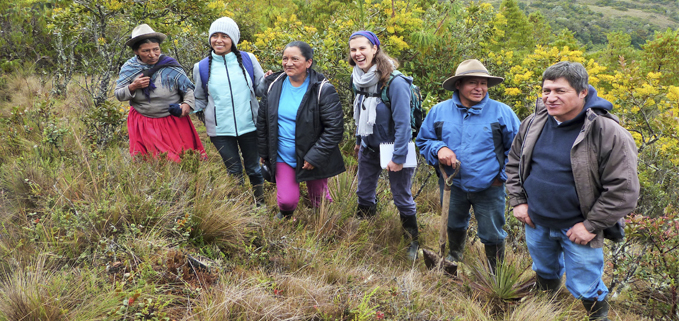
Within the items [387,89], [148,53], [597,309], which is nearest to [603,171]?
[597,309]

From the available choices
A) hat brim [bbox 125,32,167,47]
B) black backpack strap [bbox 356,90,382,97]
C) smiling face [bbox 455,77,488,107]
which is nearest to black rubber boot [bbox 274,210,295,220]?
black backpack strap [bbox 356,90,382,97]

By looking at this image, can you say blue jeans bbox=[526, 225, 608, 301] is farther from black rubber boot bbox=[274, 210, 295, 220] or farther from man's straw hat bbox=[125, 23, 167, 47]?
man's straw hat bbox=[125, 23, 167, 47]

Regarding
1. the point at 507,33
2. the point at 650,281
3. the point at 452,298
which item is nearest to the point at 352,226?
the point at 452,298

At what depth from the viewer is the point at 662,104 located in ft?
21.6

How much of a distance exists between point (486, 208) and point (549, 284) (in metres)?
0.70

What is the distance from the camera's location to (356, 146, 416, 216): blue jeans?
374cm

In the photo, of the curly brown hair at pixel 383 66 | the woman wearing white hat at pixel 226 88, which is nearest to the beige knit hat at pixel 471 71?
the curly brown hair at pixel 383 66

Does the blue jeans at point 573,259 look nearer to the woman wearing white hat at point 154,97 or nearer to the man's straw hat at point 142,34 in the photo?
the woman wearing white hat at point 154,97

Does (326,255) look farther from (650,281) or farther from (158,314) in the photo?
(650,281)

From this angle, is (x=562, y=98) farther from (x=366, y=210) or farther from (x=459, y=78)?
(x=366, y=210)

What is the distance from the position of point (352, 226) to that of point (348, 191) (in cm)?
77

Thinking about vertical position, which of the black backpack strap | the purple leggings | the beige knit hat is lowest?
the purple leggings

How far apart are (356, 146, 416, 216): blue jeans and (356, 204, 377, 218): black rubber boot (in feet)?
0.60

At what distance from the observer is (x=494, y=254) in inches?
137
